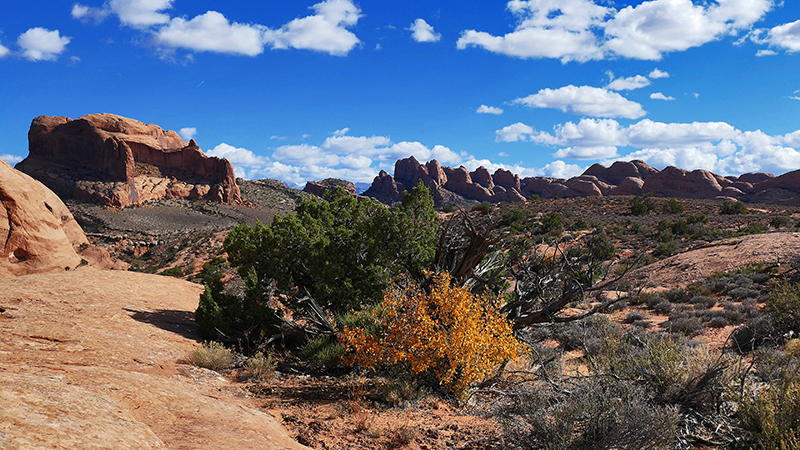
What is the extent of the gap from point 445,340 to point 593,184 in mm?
119881

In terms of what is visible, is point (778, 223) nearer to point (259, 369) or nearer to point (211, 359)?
point (259, 369)

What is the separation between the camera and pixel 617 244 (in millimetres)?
31219

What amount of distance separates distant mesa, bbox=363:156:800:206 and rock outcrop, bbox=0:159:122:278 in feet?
172

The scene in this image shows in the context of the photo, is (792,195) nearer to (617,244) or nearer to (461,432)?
(617,244)

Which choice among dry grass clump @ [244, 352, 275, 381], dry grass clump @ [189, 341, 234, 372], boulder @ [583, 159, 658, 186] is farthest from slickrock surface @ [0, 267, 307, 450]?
boulder @ [583, 159, 658, 186]

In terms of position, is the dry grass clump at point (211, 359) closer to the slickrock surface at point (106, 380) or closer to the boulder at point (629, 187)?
the slickrock surface at point (106, 380)

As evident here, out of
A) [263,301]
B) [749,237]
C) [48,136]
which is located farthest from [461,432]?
[48,136]

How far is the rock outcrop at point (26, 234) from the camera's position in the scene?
16.3 meters

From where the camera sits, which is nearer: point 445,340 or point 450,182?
point 445,340

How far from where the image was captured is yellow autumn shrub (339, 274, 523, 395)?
6750mm

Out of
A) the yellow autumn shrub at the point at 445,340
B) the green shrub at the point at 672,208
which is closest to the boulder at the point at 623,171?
the green shrub at the point at 672,208

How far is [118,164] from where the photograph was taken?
3531 inches

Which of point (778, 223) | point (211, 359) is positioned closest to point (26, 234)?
point (211, 359)

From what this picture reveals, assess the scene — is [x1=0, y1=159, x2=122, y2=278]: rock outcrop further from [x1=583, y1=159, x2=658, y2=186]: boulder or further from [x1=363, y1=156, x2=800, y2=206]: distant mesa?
[x1=583, y1=159, x2=658, y2=186]: boulder
